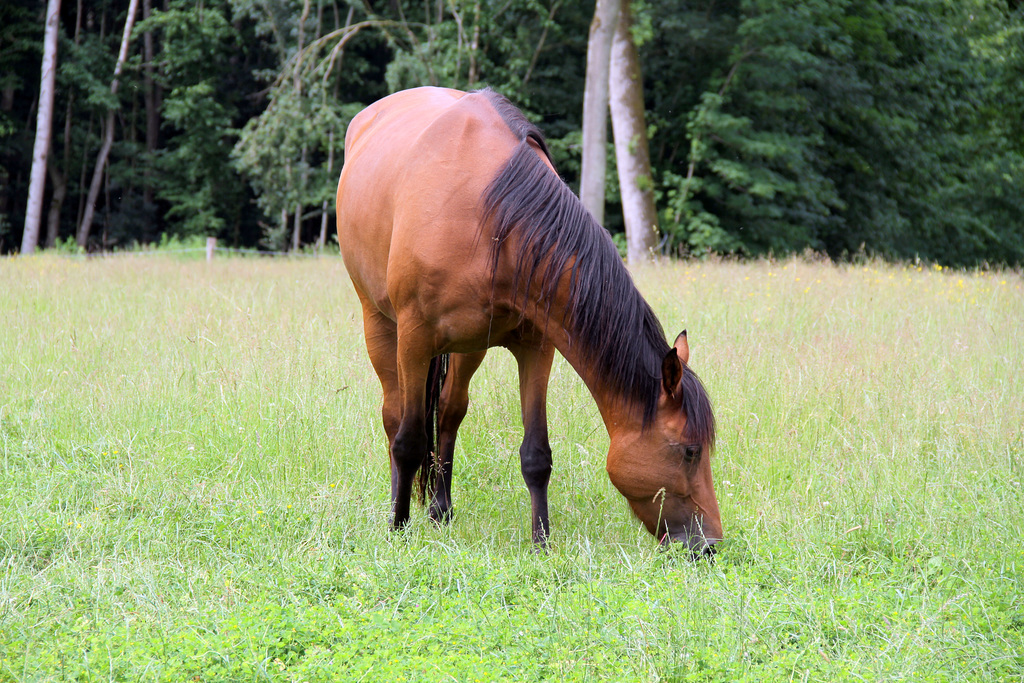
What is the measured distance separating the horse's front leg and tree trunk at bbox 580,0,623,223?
9.35m

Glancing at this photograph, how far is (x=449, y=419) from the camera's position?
410 centimetres

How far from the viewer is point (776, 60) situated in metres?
16.7

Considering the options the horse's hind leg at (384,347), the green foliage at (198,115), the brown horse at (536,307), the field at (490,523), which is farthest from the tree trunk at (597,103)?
the green foliage at (198,115)

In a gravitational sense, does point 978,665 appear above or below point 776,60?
below

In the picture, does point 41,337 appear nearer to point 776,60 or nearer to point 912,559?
point 912,559

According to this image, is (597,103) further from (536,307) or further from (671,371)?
(671,371)

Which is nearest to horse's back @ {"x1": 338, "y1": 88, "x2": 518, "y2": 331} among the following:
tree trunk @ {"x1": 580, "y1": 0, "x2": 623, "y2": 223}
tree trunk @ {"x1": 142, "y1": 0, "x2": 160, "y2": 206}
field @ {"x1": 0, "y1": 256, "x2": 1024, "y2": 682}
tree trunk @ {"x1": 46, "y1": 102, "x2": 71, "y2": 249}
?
field @ {"x1": 0, "y1": 256, "x2": 1024, "y2": 682}

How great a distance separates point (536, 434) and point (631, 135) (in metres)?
10.8

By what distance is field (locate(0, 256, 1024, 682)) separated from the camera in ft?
8.31

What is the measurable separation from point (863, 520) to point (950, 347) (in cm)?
317

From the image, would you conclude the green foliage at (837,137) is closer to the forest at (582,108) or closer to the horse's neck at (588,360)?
the forest at (582,108)

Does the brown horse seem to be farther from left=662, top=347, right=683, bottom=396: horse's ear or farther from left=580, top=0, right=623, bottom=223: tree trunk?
left=580, top=0, right=623, bottom=223: tree trunk

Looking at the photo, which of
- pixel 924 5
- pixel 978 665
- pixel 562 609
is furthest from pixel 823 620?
pixel 924 5

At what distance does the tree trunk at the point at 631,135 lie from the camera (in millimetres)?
13234
